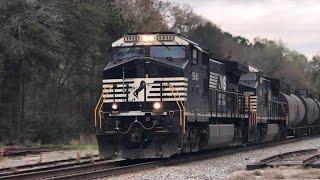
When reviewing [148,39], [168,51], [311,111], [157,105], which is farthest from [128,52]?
[311,111]

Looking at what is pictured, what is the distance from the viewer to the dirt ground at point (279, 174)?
13.5 m

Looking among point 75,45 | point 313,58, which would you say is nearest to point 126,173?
point 75,45

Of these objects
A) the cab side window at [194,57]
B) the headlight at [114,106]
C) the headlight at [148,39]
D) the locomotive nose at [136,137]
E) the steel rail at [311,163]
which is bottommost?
the steel rail at [311,163]

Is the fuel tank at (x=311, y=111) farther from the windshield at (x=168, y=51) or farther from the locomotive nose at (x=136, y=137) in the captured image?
the locomotive nose at (x=136, y=137)

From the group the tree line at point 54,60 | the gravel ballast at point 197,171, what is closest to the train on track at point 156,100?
the gravel ballast at point 197,171

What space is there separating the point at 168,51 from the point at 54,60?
16.8m

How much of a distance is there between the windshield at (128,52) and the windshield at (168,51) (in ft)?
1.16

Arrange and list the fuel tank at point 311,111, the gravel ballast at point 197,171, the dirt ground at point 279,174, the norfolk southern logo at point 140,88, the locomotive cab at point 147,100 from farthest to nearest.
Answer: the fuel tank at point 311,111, the norfolk southern logo at point 140,88, the locomotive cab at point 147,100, the gravel ballast at point 197,171, the dirt ground at point 279,174

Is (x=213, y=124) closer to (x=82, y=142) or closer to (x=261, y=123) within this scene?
(x=261, y=123)

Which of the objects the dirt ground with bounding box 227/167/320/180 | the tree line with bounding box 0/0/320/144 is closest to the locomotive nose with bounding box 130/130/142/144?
the dirt ground with bounding box 227/167/320/180

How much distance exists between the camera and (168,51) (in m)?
18.8

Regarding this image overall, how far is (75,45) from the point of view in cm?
3984

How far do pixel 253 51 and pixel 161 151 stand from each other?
106220 millimetres

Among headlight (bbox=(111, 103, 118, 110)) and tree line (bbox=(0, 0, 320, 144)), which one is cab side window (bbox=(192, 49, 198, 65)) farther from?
tree line (bbox=(0, 0, 320, 144))
